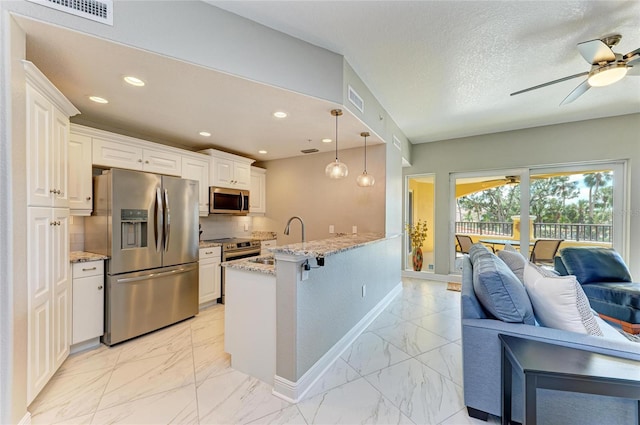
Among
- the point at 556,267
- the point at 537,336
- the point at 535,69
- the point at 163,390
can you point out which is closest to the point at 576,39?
the point at 535,69

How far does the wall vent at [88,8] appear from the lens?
1.42 meters

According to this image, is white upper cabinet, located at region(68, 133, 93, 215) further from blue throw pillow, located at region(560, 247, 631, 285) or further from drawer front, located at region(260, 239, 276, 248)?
blue throw pillow, located at region(560, 247, 631, 285)

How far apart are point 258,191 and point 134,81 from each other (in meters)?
2.90

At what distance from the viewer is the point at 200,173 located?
3770 mm

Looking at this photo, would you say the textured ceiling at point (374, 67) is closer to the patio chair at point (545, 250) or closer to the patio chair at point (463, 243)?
the patio chair at point (545, 250)

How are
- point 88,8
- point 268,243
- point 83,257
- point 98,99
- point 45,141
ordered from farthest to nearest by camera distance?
point 268,243 < point 83,257 < point 98,99 < point 45,141 < point 88,8

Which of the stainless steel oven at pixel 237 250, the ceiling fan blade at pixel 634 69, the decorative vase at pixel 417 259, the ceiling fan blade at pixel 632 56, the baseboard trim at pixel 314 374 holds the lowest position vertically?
the baseboard trim at pixel 314 374

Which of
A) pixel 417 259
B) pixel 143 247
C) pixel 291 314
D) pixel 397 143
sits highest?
pixel 397 143

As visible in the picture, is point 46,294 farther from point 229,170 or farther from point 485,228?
point 485,228

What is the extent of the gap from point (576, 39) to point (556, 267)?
2830 millimetres

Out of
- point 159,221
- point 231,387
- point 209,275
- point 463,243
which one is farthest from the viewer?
point 463,243

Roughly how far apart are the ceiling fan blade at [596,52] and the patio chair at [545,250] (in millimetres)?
3153

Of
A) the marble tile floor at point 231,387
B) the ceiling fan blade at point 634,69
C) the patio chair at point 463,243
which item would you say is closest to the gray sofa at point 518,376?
the marble tile floor at point 231,387

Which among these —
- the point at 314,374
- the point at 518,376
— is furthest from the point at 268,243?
the point at 518,376
